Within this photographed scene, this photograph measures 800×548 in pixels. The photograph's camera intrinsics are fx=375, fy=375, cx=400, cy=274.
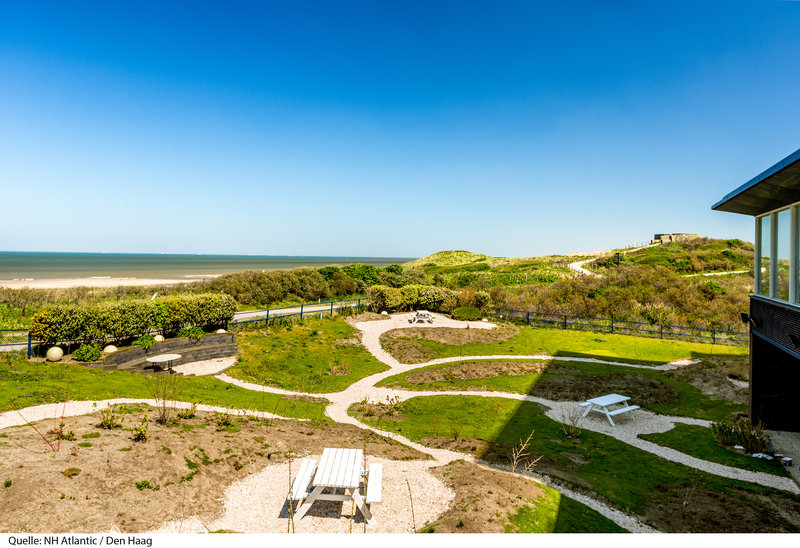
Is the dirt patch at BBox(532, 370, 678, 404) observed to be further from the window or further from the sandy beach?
the sandy beach

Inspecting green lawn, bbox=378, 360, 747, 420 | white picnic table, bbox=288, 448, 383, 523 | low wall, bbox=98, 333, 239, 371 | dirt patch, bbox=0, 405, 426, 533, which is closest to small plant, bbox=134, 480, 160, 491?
dirt patch, bbox=0, 405, 426, 533

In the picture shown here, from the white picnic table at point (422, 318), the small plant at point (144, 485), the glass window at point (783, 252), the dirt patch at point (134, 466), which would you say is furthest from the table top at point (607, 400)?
the white picnic table at point (422, 318)

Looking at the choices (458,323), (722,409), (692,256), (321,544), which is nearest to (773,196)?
(722,409)

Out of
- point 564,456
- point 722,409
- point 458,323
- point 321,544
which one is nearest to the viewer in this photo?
point 321,544

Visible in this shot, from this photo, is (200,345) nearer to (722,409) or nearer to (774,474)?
(774,474)

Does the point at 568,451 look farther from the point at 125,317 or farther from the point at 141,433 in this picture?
the point at 125,317

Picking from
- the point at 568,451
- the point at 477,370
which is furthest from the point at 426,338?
the point at 568,451
